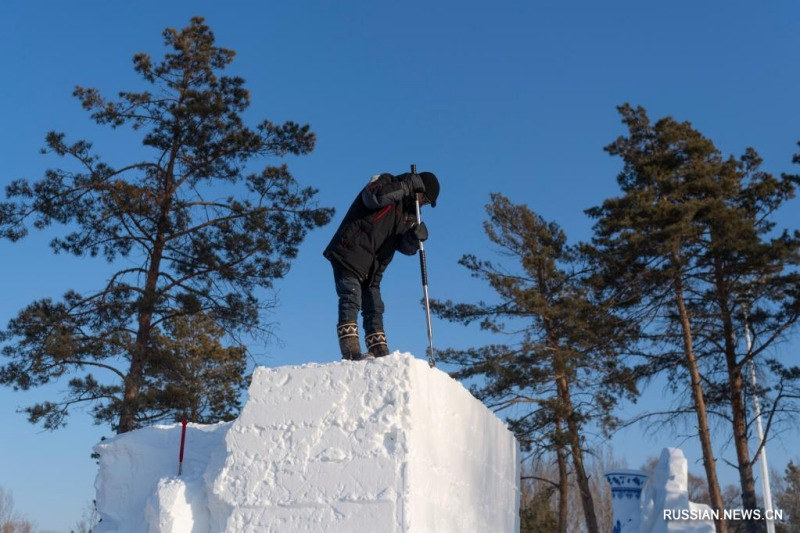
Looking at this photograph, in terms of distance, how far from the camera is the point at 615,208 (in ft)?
52.9

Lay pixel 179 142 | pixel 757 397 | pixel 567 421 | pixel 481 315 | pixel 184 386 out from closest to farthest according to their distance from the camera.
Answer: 1. pixel 184 386
2. pixel 179 142
3. pixel 757 397
4. pixel 567 421
5. pixel 481 315

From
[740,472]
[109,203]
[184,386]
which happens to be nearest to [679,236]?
[740,472]

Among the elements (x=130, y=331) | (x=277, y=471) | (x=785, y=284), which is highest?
(x=785, y=284)

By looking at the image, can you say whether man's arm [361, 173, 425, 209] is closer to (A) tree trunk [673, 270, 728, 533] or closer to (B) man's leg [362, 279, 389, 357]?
(B) man's leg [362, 279, 389, 357]

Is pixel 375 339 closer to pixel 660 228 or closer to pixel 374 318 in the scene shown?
pixel 374 318

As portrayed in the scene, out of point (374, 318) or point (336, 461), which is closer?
point (336, 461)

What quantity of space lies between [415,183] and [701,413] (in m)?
11.6

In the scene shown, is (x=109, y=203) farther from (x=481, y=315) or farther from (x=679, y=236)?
(x=679, y=236)

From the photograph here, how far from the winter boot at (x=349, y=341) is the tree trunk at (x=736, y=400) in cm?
1199

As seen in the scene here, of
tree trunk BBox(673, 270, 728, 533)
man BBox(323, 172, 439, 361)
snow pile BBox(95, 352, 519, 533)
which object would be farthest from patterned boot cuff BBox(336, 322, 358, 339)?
tree trunk BBox(673, 270, 728, 533)

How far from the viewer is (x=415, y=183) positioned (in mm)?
4961

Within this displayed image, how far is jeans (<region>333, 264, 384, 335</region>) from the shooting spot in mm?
4703

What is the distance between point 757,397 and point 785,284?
2388 millimetres

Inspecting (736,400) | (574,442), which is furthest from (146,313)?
(736,400)
